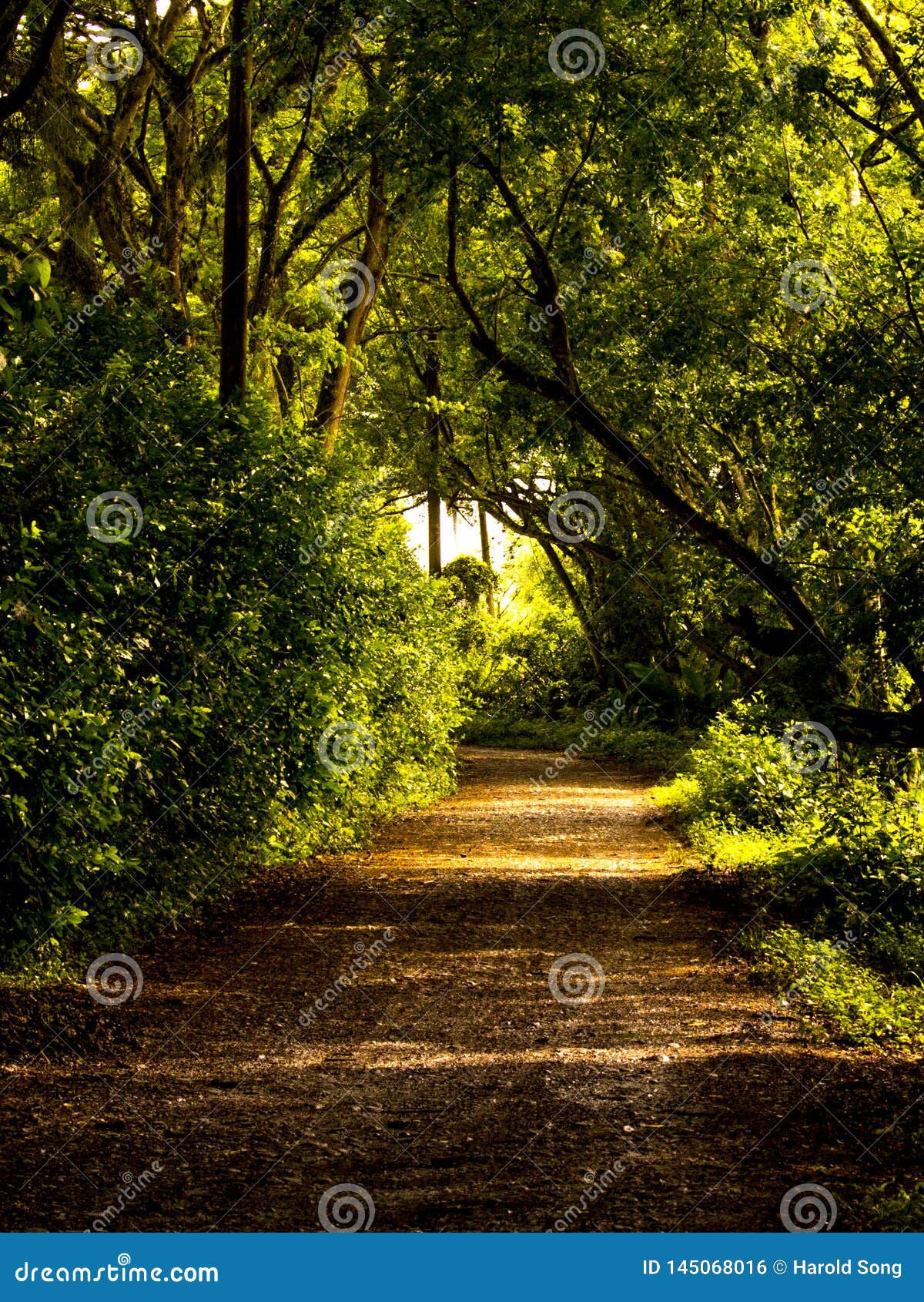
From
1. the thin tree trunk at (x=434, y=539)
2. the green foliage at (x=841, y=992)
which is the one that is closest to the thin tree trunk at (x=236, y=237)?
the green foliage at (x=841, y=992)

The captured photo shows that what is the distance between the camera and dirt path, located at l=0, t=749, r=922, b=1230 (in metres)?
5.02

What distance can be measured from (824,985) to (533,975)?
79.0 inches

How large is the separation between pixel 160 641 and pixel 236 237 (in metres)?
6.62

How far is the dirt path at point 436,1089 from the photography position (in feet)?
16.5

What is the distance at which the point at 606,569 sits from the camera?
36.1 metres

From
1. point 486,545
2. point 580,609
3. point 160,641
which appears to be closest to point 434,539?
point 486,545

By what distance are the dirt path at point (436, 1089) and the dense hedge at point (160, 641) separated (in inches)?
32.9

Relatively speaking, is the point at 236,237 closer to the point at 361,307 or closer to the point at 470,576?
the point at 361,307

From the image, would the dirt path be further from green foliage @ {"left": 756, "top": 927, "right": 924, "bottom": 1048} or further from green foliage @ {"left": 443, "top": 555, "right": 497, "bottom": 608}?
green foliage @ {"left": 443, "top": 555, "right": 497, "bottom": 608}

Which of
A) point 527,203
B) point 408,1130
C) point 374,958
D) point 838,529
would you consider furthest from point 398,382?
point 408,1130

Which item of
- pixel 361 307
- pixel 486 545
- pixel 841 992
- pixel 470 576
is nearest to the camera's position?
pixel 841 992

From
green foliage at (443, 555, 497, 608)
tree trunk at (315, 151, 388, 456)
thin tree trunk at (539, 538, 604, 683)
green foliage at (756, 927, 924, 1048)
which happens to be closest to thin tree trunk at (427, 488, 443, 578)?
green foliage at (443, 555, 497, 608)

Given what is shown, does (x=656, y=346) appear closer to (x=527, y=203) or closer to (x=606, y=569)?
(x=527, y=203)

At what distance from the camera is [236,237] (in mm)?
14047
